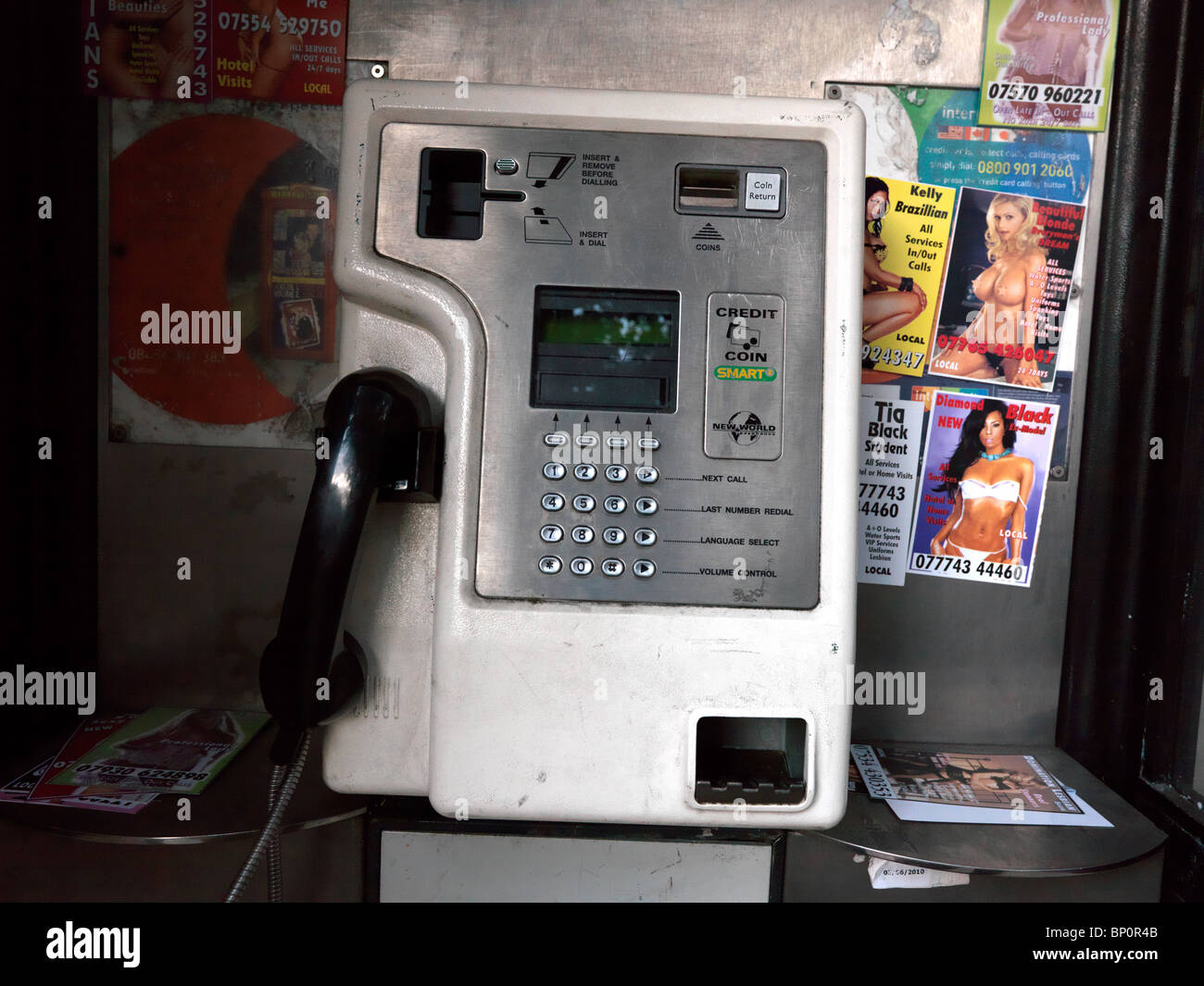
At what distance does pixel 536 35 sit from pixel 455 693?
89 centimetres

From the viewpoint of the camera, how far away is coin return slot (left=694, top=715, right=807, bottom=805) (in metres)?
0.78

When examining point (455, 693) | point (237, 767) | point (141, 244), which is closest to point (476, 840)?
point (455, 693)

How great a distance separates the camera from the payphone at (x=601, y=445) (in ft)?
2.53

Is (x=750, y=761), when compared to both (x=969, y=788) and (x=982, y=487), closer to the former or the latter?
(x=969, y=788)

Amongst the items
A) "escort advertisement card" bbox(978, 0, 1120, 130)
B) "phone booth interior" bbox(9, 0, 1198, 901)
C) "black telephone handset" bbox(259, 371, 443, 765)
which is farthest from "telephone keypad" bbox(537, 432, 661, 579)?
"escort advertisement card" bbox(978, 0, 1120, 130)

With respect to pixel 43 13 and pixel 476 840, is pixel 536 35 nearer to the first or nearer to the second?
pixel 43 13

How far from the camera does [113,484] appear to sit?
4.06ft

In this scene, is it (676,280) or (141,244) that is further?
(141,244)

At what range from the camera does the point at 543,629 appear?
776 millimetres

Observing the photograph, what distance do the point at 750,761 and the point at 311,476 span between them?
72 cm
